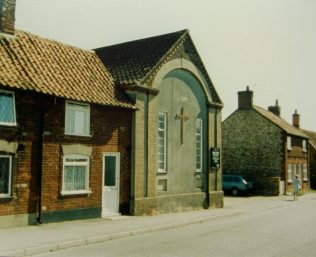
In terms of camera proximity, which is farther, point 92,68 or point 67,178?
point 92,68

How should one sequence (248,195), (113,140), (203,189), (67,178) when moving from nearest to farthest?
(67,178), (113,140), (203,189), (248,195)

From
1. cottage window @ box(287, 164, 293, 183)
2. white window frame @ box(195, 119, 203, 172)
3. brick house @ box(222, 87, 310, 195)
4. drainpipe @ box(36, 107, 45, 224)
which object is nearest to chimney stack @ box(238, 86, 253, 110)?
brick house @ box(222, 87, 310, 195)

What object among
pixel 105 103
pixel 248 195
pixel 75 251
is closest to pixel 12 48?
pixel 105 103

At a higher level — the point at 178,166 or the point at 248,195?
the point at 178,166

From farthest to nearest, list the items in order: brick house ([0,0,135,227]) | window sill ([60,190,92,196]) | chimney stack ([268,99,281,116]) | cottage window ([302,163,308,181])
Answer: chimney stack ([268,99,281,116]), cottage window ([302,163,308,181]), window sill ([60,190,92,196]), brick house ([0,0,135,227])

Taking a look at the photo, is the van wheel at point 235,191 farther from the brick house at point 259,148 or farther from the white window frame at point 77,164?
the white window frame at point 77,164

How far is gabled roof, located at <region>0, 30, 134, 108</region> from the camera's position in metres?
15.0

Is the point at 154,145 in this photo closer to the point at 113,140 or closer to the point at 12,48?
the point at 113,140

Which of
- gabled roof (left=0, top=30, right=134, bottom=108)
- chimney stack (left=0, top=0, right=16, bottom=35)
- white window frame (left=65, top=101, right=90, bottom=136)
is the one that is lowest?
white window frame (left=65, top=101, right=90, bottom=136)

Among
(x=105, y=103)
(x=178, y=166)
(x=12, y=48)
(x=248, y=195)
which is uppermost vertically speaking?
(x=12, y=48)

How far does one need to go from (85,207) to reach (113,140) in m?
3.12

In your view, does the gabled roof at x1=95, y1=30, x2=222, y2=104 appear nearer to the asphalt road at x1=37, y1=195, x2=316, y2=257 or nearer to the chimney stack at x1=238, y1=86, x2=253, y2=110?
the asphalt road at x1=37, y1=195, x2=316, y2=257

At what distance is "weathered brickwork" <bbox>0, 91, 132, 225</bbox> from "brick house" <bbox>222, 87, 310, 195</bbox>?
2328cm

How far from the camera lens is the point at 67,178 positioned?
16156 millimetres
